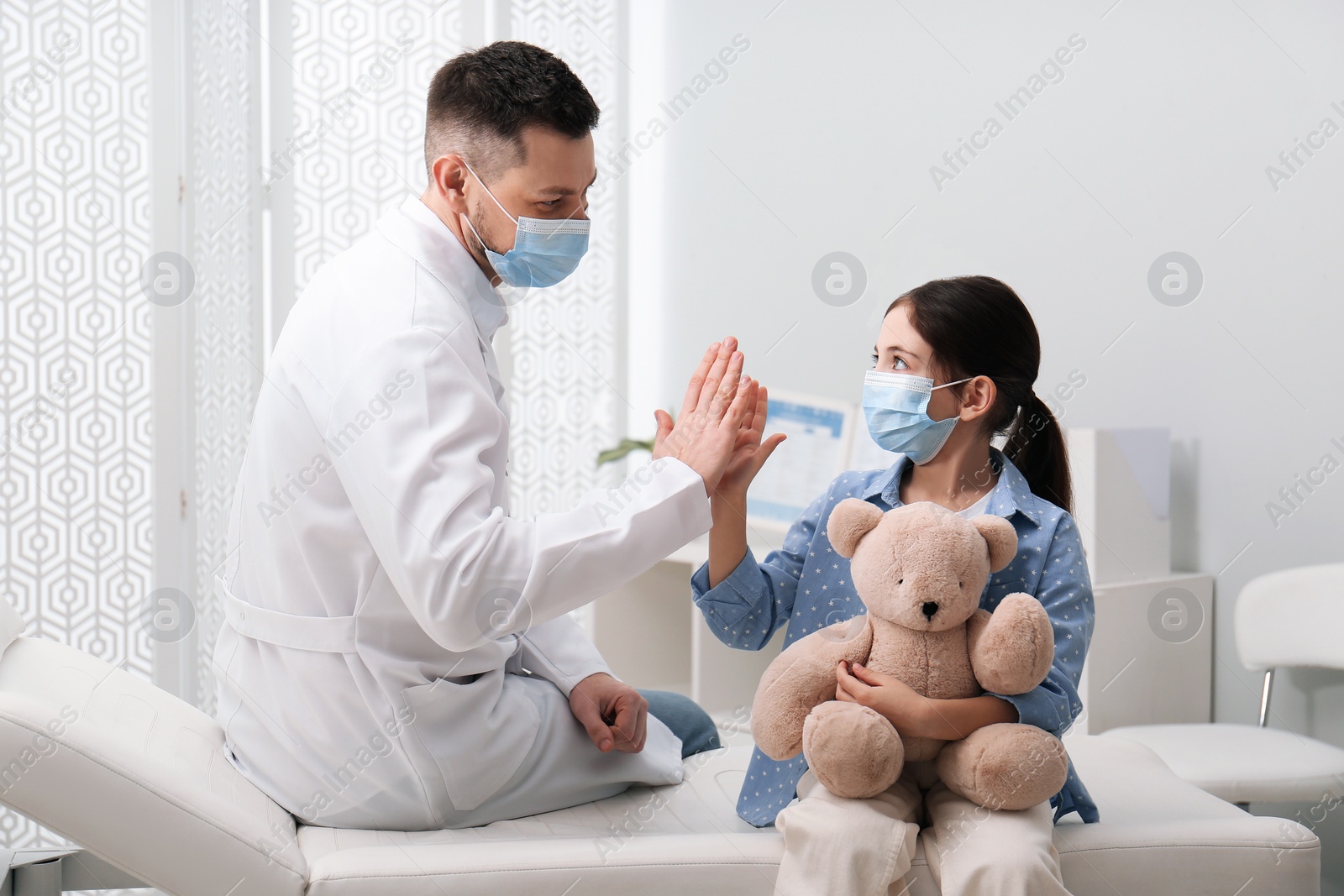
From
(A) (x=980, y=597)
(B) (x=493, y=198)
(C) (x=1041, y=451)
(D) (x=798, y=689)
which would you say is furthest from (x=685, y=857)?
(B) (x=493, y=198)

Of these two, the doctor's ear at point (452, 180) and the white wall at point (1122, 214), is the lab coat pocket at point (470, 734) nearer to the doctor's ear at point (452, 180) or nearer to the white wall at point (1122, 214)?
the doctor's ear at point (452, 180)

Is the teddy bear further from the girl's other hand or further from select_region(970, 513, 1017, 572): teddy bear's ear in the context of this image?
the girl's other hand

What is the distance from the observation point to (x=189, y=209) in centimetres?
276

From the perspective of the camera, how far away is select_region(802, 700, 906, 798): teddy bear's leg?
3.82 feet

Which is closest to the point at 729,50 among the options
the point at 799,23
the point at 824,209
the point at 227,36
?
the point at 799,23

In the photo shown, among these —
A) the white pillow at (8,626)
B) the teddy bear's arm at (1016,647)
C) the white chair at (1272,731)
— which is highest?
the teddy bear's arm at (1016,647)

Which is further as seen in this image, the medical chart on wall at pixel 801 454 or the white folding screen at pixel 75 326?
the medical chart on wall at pixel 801 454

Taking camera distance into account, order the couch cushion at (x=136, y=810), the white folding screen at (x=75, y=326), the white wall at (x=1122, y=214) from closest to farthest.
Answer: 1. the couch cushion at (x=136, y=810)
2. the white wall at (x=1122, y=214)
3. the white folding screen at (x=75, y=326)

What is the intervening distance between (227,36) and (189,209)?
55cm

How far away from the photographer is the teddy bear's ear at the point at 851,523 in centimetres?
129

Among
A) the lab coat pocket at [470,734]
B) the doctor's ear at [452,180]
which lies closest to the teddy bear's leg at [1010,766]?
the lab coat pocket at [470,734]

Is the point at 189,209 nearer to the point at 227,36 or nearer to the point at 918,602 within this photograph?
the point at 227,36

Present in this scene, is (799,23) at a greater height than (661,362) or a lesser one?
greater

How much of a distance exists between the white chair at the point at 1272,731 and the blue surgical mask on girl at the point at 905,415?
86 centimetres
